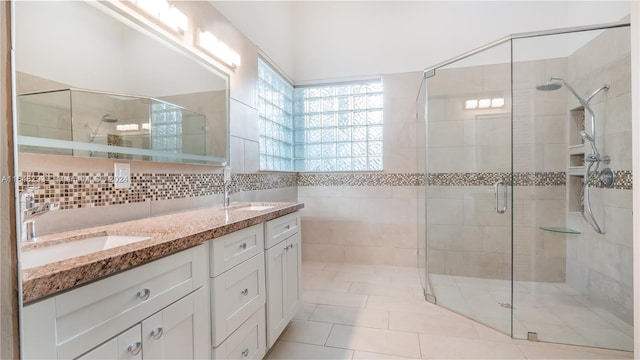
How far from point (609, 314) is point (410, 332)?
1.55m

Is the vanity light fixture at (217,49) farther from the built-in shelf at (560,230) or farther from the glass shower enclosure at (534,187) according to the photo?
the built-in shelf at (560,230)

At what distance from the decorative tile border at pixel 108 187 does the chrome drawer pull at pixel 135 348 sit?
61 cm

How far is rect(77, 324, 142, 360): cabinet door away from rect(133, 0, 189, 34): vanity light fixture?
4.94ft

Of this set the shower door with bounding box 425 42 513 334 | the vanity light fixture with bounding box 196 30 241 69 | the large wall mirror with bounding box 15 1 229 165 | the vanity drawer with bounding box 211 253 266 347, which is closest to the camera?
the large wall mirror with bounding box 15 1 229 165

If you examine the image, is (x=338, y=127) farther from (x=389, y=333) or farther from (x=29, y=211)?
(x=29, y=211)

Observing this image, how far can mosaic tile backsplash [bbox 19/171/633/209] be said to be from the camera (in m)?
1.11

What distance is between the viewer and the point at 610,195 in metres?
2.23

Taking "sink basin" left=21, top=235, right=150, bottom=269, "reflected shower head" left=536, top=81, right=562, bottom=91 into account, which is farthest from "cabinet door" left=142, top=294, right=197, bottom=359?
"reflected shower head" left=536, top=81, right=562, bottom=91

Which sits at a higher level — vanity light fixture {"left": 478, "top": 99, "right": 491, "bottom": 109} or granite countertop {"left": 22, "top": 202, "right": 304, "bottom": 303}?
vanity light fixture {"left": 478, "top": 99, "right": 491, "bottom": 109}

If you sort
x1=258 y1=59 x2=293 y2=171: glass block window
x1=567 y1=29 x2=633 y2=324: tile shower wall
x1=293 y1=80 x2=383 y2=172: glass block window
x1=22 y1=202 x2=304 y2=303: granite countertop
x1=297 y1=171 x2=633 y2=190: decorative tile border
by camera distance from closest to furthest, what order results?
x1=22 y1=202 x2=304 y2=303: granite countertop, x1=567 y1=29 x2=633 y2=324: tile shower wall, x1=297 y1=171 x2=633 y2=190: decorative tile border, x1=258 y1=59 x2=293 y2=171: glass block window, x1=293 y1=80 x2=383 y2=172: glass block window

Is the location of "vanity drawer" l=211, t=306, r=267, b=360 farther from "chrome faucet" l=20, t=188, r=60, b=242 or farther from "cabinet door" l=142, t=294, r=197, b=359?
"chrome faucet" l=20, t=188, r=60, b=242

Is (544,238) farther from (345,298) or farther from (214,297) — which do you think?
(214,297)

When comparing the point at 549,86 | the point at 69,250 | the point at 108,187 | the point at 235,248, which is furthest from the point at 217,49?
the point at 549,86

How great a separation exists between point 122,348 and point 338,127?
3113 mm
